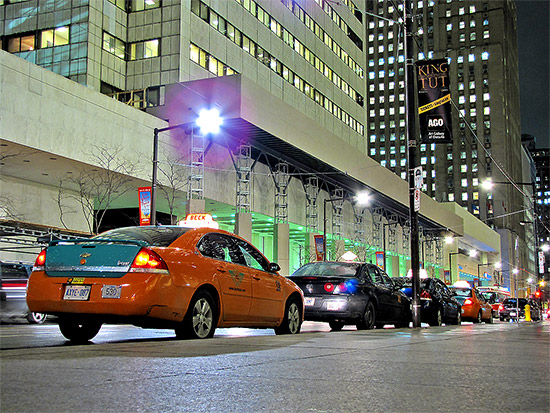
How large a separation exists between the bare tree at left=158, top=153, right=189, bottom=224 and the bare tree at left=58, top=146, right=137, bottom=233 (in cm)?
198

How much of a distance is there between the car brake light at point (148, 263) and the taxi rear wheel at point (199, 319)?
2.57 feet

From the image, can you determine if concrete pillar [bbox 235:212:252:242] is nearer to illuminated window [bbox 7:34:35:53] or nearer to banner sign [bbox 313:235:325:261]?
banner sign [bbox 313:235:325:261]

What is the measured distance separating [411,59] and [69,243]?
45.5ft

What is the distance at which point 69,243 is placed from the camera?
8.30m

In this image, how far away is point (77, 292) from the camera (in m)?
8.00

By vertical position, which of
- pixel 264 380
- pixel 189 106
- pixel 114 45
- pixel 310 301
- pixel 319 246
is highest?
pixel 114 45

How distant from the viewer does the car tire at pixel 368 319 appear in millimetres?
14225

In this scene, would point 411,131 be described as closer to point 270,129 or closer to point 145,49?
point 270,129

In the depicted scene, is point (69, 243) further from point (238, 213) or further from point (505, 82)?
point (505, 82)

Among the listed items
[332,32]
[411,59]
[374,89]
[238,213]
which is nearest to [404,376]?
Answer: [411,59]

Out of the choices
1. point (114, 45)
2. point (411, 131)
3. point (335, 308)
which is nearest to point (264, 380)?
point (335, 308)

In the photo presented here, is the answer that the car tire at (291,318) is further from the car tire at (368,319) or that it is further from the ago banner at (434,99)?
the ago banner at (434,99)

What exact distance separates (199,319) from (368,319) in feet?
21.1

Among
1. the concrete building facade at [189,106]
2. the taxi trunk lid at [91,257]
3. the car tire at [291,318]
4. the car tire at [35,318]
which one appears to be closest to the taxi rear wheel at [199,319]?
the taxi trunk lid at [91,257]
